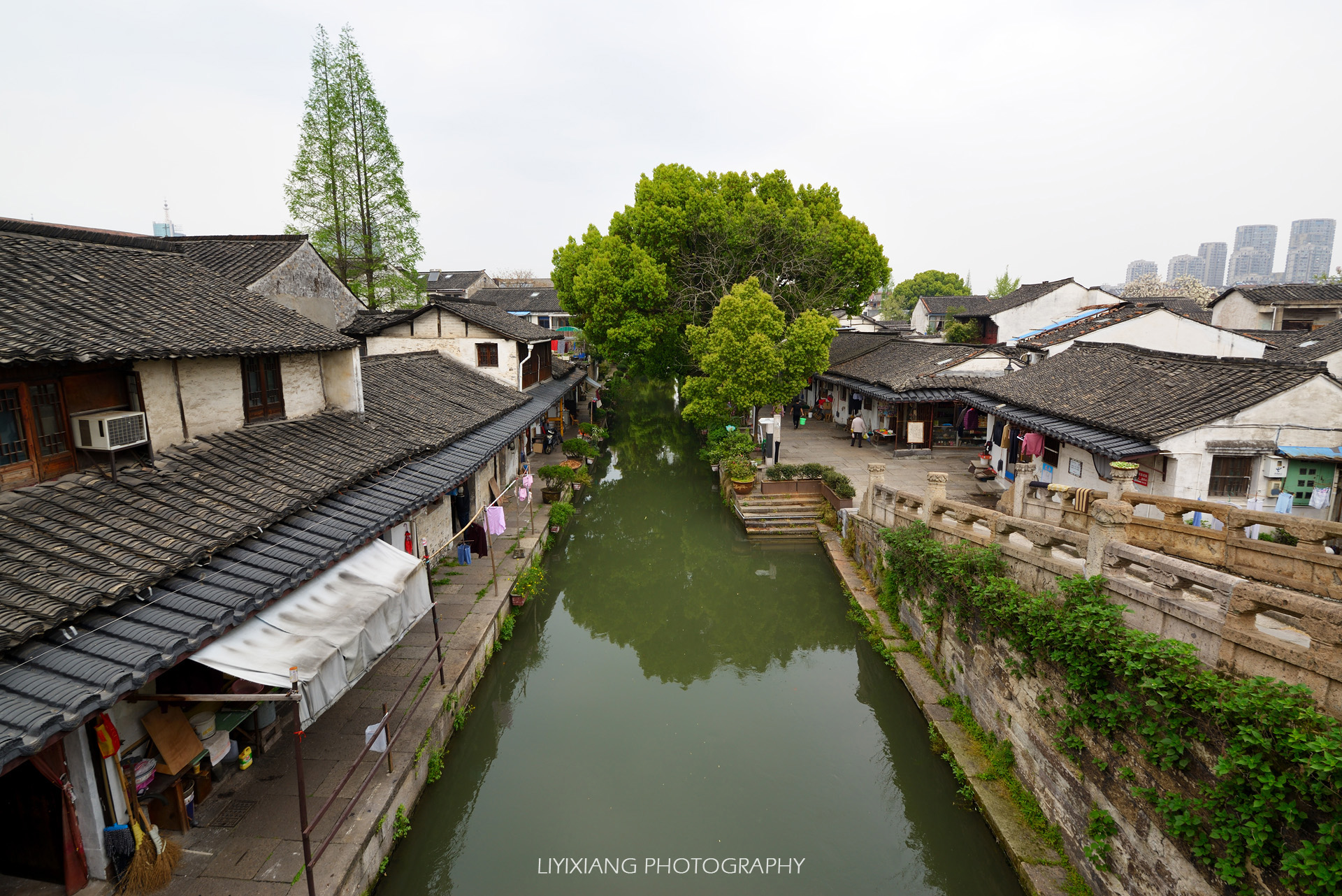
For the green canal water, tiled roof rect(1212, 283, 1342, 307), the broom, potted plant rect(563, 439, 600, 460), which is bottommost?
the green canal water

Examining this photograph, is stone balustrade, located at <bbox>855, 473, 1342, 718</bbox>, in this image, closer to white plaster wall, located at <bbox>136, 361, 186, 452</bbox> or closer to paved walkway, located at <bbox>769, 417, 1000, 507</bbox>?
paved walkway, located at <bbox>769, 417, 1000, 507</bbox>

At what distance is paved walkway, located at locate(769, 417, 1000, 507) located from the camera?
1969 cm

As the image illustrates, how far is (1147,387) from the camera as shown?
556 inches

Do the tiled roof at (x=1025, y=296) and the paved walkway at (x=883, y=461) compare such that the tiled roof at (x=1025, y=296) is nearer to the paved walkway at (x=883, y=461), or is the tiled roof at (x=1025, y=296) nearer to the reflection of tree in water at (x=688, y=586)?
the paved walkway at (x=883, y=461)

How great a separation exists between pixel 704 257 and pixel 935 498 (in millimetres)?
21350

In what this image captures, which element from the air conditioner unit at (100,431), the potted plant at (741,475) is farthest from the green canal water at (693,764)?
the air conditioner unit at (100,431)

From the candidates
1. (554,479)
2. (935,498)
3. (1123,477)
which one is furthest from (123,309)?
(1123,477)

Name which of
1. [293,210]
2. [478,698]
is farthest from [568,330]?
[478,698]

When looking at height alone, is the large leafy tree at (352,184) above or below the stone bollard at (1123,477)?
above

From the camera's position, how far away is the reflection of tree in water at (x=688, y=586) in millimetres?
13844

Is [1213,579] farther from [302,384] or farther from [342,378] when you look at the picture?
[342,378]

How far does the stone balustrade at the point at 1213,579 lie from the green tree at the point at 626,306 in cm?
2098

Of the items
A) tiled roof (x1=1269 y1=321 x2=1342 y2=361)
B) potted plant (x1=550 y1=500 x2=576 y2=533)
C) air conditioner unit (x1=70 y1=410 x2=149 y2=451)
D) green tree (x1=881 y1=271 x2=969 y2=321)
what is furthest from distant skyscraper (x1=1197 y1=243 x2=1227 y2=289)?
air conditioner unit (x1=70 y1=410 x2=149 y2=451)

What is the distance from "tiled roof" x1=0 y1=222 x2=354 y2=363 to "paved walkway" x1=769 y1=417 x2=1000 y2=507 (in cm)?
1479
